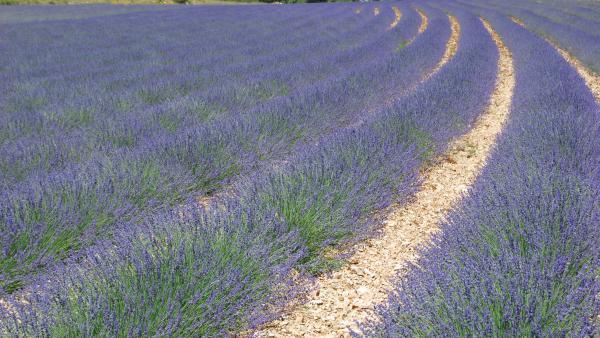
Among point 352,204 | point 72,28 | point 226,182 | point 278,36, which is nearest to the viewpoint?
point 352,204

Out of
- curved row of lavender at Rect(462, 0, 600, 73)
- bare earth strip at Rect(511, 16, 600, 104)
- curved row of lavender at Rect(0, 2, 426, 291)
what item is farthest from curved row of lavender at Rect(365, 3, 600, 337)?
curved row of lavender at Rect(462, 0, 600, 73)

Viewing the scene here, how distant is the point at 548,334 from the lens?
161 centimetres

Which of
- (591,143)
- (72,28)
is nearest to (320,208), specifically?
(591,143)

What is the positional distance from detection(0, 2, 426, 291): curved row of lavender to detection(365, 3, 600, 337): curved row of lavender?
6.84ft

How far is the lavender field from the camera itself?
191cm

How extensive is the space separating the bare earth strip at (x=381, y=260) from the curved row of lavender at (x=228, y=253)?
0.43 feet

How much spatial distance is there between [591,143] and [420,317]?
288 cm

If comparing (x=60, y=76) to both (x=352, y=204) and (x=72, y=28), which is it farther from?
(x=72, y=28)

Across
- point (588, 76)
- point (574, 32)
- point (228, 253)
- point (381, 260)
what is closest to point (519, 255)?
point (381, 260)

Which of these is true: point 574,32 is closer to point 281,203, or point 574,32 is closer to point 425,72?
point 425,72

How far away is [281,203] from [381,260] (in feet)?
2.58

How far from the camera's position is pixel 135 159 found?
3807mm

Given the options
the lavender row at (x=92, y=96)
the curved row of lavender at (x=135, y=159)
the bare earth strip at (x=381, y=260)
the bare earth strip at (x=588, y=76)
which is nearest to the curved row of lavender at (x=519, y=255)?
the bare earth strip at (x=381, y=260)

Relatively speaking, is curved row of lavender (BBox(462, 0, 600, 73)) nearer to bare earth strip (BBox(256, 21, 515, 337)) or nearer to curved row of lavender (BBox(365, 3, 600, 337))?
bare earth strip (BBox(256, 21, 515, 337))
